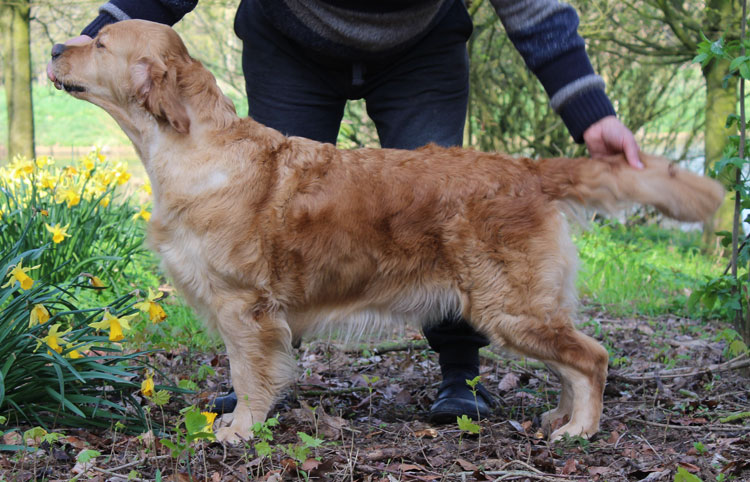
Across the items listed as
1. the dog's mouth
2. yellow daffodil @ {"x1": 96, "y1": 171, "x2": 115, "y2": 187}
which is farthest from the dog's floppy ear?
yellow daffodil @ {"x1": 96, "y1": 171, "x2": 115, "y2": 187}

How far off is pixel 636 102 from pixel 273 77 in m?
6.85

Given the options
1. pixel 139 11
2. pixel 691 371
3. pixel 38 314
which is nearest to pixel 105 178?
pixel 139 11

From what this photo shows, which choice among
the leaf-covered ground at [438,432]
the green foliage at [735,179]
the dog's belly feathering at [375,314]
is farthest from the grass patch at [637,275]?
the dog's belly feathering at [375,314]

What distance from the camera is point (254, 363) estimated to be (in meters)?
3.05

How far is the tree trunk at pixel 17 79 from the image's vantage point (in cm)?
922

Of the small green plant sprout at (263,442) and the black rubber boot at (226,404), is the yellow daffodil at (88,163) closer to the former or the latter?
the black rubber boot at (226,404)

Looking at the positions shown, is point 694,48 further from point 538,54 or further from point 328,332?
point 328,332

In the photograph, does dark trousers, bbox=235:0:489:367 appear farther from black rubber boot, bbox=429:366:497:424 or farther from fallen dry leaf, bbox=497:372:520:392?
fallen dry leaf, bbox=497:372:520:392

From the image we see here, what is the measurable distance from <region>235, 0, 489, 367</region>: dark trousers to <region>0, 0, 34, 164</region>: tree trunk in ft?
22.4

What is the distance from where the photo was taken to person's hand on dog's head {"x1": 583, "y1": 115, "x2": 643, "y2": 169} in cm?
289

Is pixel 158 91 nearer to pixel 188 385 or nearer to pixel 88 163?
pixel 188 385

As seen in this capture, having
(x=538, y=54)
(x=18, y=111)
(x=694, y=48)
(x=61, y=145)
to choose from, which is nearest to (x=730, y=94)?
(x=694, y=48)

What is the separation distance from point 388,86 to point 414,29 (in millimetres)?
308

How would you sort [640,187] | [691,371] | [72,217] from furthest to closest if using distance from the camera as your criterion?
[72,217] < [691,371] < [640,187]
